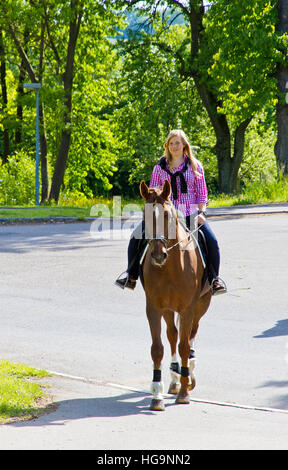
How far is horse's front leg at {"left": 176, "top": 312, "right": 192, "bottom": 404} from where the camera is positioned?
7035 mm

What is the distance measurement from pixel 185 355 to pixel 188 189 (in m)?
1.64

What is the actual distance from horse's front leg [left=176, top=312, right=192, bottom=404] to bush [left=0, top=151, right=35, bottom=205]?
115ft

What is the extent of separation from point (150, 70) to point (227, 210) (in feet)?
47.6

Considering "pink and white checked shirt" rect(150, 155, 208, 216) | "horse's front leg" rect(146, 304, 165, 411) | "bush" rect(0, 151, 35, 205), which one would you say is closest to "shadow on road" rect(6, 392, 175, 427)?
"horse's front leg" rect(146, 304, 165, 411)

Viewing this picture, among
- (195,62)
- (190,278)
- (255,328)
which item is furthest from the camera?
(195,62)

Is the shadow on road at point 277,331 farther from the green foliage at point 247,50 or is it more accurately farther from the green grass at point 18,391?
the green foliage at point 247,50

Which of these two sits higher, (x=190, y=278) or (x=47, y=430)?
(x=190, y=278)

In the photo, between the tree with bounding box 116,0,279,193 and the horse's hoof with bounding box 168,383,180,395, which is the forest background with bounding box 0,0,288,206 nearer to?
the tree with bounding box 116,0,279,193

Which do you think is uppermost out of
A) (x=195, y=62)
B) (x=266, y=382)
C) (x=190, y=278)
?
(x=195, y=62)

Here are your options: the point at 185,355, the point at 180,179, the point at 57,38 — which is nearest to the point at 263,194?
the point at 57,38

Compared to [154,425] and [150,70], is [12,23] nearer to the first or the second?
[150,70]

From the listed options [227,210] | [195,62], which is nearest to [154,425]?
[227,210]

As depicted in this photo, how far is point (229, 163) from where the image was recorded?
38875 mm

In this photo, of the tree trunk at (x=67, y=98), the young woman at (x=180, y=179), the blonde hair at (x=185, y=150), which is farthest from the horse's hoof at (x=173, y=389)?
the tree trunk at (x=67, y=98)
